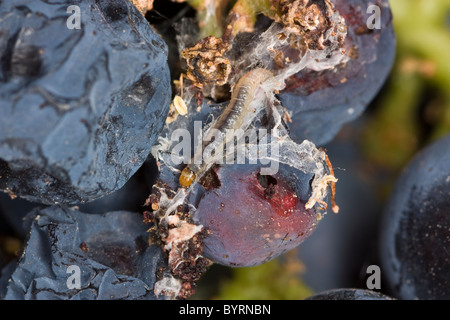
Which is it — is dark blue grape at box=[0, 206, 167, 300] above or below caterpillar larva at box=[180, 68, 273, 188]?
below

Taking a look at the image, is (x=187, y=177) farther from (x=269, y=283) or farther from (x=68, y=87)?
(x=269, y=283)

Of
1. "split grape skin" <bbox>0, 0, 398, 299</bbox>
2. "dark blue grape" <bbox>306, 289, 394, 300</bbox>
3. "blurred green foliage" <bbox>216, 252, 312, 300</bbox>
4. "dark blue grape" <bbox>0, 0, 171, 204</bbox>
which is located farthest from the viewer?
"blurred green foliage" <bbox>216, 252, 312, 300</bbox>

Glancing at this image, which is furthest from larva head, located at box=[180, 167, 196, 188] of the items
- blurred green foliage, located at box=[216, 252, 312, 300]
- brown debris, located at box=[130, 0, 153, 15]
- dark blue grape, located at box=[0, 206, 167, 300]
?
blurred green foliage, located at box=[216, 252, 312, 300]

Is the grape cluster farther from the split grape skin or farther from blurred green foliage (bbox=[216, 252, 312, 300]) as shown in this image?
blurred green foliage (bbox=[216, 252, 312, 300])

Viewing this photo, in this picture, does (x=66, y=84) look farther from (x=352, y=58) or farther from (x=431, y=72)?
(x=431, y=72)

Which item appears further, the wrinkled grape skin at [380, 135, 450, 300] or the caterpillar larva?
the wrinkled grape skin at [380, 135, 450, 300]

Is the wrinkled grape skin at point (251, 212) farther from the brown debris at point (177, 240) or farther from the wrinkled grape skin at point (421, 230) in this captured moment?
the wrinkled grape skin at point (421, 230)

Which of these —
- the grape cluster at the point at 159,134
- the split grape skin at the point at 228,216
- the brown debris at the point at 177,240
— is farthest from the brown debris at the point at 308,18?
the brown debris at the point at 177,240
